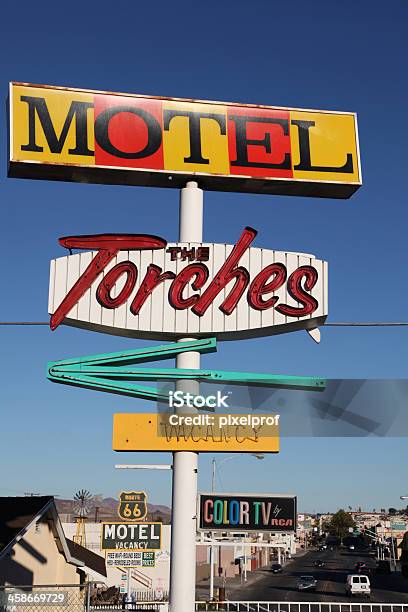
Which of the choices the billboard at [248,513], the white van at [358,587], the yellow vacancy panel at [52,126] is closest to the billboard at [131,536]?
the white van at [358,587]

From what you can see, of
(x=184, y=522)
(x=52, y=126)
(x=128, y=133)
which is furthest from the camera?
(x=128, y=133)

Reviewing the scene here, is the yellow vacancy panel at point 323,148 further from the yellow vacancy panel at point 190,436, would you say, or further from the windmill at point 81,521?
the windmill at point 81,521

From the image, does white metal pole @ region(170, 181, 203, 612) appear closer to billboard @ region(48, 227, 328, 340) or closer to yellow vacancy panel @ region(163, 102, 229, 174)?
billboard @ region(48, 227, 328, 340)

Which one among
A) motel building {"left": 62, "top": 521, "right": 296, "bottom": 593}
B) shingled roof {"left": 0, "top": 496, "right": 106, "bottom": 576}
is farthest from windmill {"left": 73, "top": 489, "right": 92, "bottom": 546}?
shingled roof {"left": 0, "top": 496, "right": 106, "bottom": 576}

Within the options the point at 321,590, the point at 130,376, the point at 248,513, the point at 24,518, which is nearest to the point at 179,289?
the point at 130,376

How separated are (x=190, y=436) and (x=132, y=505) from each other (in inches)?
1292

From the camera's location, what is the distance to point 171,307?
1772 centimetres

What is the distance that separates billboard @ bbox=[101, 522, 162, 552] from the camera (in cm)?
4309

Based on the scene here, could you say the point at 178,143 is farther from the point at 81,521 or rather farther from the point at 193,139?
the point at 81,521

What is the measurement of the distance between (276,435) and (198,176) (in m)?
6.07

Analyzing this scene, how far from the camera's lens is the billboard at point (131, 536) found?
4309cm

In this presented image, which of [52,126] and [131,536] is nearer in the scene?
→ [52,126]

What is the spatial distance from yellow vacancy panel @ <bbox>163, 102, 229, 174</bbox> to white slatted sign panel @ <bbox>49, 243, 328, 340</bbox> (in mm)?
1963

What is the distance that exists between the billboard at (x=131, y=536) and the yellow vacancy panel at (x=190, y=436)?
89.6ft
